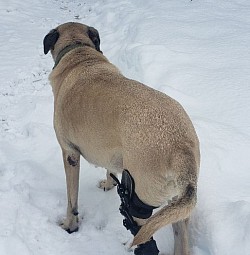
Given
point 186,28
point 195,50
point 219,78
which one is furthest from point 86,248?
point 186,28

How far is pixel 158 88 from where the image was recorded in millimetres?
4785

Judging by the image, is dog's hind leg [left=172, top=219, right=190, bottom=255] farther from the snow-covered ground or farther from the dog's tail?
the dog's tail

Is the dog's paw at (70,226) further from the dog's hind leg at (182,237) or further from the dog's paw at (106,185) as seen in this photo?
the dog's hind leg at (182,237)

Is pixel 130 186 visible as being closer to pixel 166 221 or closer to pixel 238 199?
pixel 166 221

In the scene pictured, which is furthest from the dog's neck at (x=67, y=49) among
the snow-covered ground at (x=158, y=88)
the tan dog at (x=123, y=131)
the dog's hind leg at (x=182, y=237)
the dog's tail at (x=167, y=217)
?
the dog's tail at (x=167, y=217)

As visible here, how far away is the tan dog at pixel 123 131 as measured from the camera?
2.35 m

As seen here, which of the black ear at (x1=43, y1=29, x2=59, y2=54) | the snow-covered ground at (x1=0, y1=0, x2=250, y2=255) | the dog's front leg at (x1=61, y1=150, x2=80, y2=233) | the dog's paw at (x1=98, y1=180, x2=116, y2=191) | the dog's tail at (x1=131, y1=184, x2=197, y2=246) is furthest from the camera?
the dog's paw at (x1=98, y1=180, x2=116, y2=191)

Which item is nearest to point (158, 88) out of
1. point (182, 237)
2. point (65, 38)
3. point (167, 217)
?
point (65, 38)

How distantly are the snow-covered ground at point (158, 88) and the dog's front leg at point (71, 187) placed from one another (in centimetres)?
8

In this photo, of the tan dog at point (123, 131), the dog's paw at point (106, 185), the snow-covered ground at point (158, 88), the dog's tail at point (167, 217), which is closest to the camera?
the dog's tail at point (167, 217)

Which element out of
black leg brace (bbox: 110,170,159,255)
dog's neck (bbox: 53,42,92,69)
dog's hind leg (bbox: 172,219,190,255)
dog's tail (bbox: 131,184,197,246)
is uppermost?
dog's tail (bbox: 131,184,197,246)

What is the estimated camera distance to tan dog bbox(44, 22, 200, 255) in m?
2.35

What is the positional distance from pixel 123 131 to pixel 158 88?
2232mm

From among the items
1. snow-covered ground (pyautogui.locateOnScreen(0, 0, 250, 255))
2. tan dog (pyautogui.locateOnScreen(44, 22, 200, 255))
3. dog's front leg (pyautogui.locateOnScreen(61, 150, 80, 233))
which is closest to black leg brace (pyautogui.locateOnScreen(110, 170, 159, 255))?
tan dog (pyautogui.locateOnScreen(44, 22, 200, 255))
